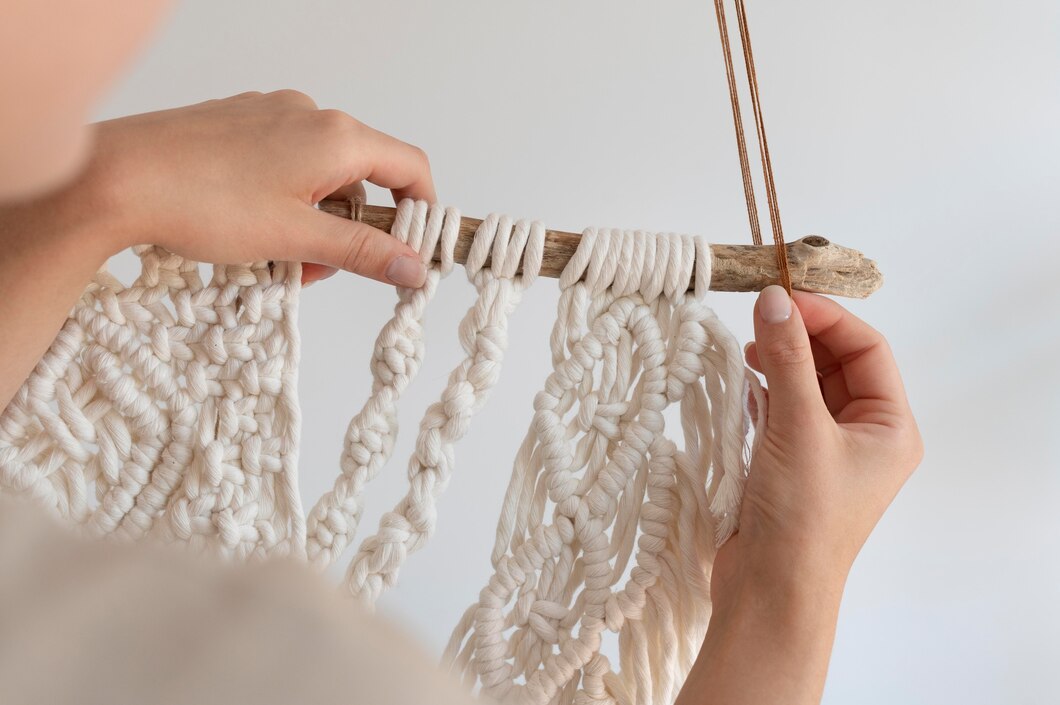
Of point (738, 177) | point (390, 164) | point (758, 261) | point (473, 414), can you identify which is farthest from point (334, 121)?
point (738, 177)

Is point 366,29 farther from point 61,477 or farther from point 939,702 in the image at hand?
point 939,702

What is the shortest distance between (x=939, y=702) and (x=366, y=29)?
1.54 metres

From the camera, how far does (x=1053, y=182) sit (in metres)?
1.41

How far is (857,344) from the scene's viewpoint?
2.58ft

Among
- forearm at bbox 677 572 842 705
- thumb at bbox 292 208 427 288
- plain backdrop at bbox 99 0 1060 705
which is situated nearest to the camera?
forearm at bbox 677 572 842 705

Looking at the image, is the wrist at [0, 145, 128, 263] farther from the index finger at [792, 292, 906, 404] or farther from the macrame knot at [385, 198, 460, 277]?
the index finger at [792, 292, 906, 404]

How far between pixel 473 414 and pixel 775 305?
0.29 metres

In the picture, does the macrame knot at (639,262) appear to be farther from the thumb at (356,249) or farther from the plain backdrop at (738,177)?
the plain backdrop at (738,177)

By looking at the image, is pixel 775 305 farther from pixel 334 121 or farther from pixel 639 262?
pixel 334 121

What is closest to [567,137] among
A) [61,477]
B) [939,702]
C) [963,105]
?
[963,105]

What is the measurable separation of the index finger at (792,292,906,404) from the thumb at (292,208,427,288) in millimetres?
354

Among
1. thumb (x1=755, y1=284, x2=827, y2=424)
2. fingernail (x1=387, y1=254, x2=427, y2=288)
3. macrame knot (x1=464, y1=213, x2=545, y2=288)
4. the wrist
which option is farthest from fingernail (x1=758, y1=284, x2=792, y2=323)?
the wrist

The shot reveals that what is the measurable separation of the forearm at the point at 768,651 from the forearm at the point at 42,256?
0.60m

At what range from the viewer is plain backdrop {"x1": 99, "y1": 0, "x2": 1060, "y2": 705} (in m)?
1.39
